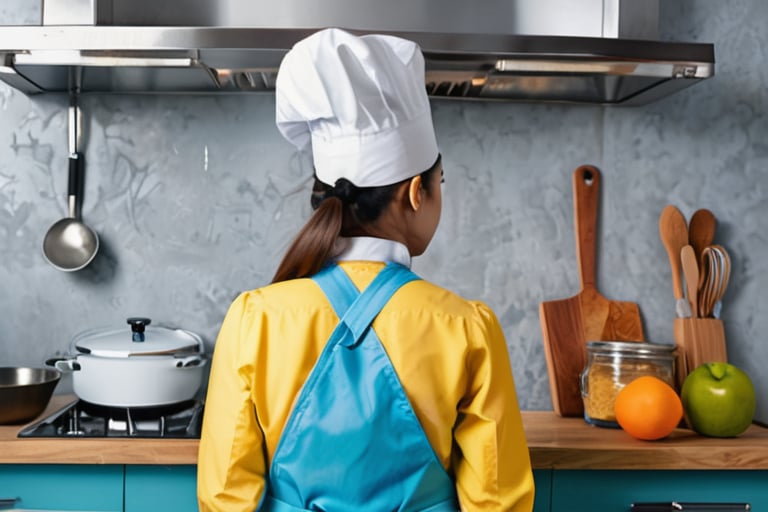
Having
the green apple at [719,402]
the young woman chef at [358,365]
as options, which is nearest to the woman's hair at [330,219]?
the young woman chef at [358,365]

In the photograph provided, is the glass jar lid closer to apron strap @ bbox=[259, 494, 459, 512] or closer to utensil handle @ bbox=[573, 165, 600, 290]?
utensil handle @ bbox=[573, 165, 600, 290]

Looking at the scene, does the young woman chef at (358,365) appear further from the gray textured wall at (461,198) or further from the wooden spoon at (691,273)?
the wooden spoon at (691,273)

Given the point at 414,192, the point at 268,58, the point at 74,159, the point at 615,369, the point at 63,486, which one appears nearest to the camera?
the point at 414,192

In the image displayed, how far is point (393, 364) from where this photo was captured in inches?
39.6

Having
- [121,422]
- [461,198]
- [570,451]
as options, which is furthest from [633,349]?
[121,422]

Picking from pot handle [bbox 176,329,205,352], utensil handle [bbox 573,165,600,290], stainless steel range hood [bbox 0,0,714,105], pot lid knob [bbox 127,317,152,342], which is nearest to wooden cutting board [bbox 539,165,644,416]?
utensil handle [bbox 573,165,600,290]

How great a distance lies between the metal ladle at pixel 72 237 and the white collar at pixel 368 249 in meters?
0.89

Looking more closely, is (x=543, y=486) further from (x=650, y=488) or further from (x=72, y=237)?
(x=72, y=237)

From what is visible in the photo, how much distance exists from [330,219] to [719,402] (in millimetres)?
872

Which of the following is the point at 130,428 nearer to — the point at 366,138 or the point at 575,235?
the point at 366,138

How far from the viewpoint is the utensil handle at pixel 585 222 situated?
184 centimetres

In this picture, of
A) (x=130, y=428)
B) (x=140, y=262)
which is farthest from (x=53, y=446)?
(x=140, y=262)

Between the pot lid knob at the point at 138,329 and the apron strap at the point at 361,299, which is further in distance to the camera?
the pot lid knob at the point at 138,329

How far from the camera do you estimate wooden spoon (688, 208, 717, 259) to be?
1.84 m
